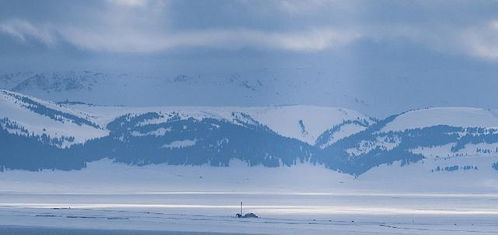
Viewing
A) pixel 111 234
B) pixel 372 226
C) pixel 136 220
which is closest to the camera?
pixel 111 234

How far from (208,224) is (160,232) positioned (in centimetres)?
1333

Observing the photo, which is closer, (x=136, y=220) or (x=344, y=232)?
(x=344, y=232)

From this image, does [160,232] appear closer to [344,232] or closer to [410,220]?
[344,232]

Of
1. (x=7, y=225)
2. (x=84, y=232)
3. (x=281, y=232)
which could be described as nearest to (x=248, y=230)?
(x=281, y=232)

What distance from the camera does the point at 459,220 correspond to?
195m

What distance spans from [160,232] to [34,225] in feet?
65.7

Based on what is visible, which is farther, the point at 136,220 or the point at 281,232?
the point at 136,220

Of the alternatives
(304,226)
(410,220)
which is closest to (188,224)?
(304,226)

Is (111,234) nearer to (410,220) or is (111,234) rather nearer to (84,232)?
(84,232)

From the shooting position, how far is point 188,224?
18700 centimetres

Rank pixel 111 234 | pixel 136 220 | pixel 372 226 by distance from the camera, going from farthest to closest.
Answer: pixel 136 220
pixel 372 226
pixel 111 234

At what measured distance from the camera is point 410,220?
646ft

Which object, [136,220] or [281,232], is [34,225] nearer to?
[136,220]

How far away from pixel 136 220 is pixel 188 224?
10.2 metres
